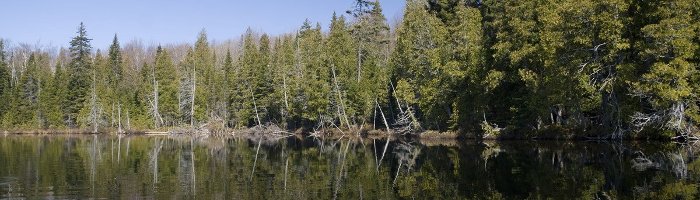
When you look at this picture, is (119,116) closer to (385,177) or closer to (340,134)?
(340,134)

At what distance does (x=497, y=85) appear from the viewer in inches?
1726

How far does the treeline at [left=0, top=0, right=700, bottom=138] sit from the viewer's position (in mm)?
32250

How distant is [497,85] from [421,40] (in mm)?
9902

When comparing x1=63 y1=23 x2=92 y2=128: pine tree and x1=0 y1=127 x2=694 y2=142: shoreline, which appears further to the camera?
x1=63 y1=23 x2=92 y2=128: pine tree

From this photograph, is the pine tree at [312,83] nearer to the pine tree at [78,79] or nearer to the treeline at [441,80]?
the treeline at [441,80]

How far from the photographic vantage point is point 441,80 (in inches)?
1921

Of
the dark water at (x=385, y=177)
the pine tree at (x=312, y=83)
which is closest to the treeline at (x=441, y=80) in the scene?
the pine tree at (x=312, y=83)

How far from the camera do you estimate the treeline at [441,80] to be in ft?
106

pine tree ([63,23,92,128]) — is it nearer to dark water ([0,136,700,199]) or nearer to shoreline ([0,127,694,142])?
shoreline ([0,127,694,142])

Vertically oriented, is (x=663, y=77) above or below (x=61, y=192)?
above

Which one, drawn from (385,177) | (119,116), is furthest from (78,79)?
(385,177)

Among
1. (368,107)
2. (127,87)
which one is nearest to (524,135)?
(368,107)

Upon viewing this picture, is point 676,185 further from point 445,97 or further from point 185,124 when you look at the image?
point 185,124

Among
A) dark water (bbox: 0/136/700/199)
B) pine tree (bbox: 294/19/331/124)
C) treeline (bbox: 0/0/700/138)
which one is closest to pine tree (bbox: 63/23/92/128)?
treeline (bbox: 0/0/700/138)
